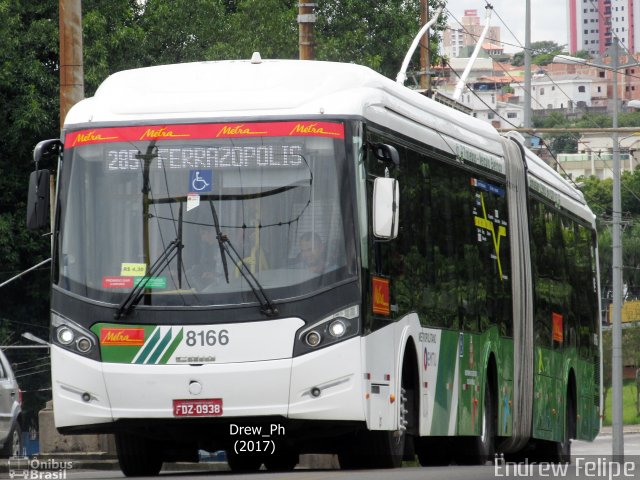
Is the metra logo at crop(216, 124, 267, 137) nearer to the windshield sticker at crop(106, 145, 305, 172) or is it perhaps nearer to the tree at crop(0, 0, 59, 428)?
the windshield sticker at crop(106, 145, 305, 172)

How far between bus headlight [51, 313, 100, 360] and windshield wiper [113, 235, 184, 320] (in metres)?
0.28

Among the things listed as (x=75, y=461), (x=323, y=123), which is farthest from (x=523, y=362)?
(x=323, y=123)

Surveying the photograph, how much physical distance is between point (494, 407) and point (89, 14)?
22455 millimetres

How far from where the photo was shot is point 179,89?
13.3 m

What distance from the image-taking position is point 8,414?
18.5m

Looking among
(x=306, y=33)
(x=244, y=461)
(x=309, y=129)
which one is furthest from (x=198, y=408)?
(x=306, y=33)

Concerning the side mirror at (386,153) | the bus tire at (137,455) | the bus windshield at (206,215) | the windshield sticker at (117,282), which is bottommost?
the bus tire at (137,455)

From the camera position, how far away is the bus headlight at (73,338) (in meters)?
12.7

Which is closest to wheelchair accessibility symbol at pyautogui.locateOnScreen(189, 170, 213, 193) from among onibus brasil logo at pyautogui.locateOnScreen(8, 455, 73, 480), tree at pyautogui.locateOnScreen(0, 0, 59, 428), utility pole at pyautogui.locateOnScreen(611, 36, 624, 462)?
onibus brasil logo at pyautogui.locateOnScreen(8, 455, 73, 480)

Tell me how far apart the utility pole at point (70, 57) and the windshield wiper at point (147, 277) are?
632 cm

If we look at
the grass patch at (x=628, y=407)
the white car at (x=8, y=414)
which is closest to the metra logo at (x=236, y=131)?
the white car at (x=8, y=414)

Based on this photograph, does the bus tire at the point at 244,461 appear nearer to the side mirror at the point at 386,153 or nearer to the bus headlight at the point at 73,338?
the bus headlight at the point at 73,338

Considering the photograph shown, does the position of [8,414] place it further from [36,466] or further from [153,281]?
[153,281]

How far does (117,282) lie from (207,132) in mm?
1305
